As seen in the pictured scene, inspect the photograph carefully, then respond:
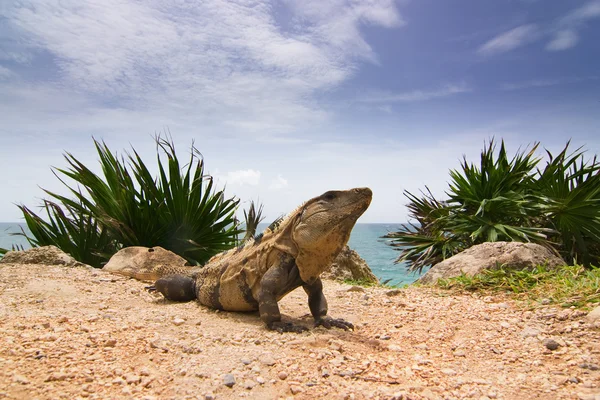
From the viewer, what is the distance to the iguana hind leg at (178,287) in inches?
232

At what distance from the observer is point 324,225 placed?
4.28 m

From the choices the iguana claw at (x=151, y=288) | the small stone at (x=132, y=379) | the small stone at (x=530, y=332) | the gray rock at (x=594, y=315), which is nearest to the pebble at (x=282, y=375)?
the small stone at (x=132, y=379)

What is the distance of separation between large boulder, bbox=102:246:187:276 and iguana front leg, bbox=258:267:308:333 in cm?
339

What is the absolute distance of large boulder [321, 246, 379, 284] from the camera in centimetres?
884

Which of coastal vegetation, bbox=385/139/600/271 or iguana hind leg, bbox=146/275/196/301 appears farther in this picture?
coastal vegetation, bbox=385/139/600/271

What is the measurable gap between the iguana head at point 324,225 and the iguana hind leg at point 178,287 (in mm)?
1965

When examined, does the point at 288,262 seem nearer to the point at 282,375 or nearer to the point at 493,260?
the point at 282,375

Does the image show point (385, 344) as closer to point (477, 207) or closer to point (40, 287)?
point (40, 287)

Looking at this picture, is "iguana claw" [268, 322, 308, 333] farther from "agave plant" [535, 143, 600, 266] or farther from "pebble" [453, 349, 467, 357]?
"agave plant" [535, 143, 600, 266]

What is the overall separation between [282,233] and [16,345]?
7.95 feet

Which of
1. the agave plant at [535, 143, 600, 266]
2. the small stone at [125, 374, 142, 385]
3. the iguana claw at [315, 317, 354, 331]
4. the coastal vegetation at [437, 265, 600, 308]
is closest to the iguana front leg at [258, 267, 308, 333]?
the iguana claw at [315, 317, 354, 331]

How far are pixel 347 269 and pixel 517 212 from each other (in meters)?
4.06

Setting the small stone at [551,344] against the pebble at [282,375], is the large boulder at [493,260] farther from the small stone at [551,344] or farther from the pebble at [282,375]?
the pebble at [282,375]

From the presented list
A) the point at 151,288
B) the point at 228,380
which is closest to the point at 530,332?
the point at 228,380
